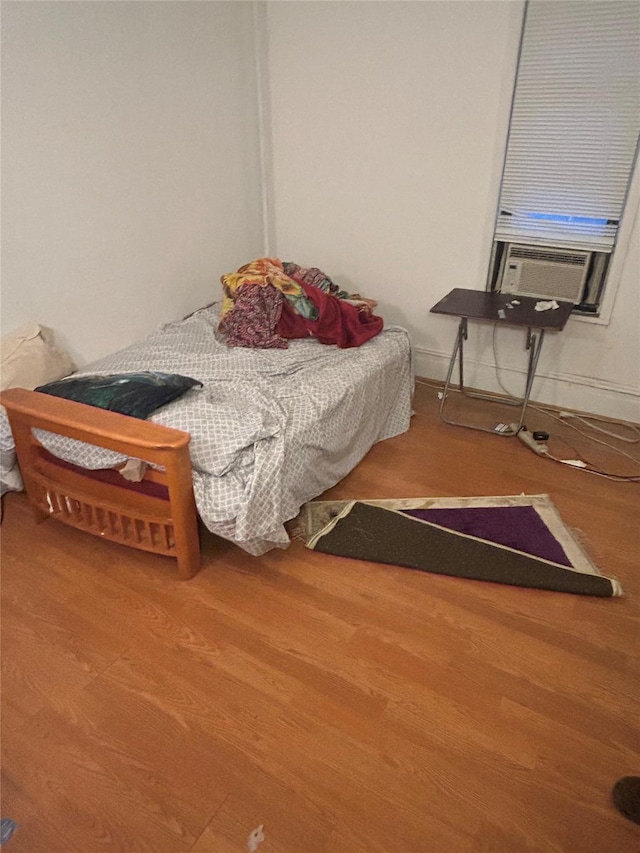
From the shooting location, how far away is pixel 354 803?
1.33m

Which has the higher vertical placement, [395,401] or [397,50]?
[397,50]

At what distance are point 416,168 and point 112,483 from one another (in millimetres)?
2362

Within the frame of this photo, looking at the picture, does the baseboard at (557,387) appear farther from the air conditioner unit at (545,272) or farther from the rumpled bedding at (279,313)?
the rumpled bedding at (279,313)

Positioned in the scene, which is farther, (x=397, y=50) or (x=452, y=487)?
(x=397, y=50)

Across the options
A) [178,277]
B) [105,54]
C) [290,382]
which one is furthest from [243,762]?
[105,54]

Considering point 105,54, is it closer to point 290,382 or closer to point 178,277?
point 178,277

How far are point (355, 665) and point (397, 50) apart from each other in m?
2.98

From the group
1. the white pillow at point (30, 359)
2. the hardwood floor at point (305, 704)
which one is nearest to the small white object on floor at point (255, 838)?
the hardwood floor at point (305, 704)

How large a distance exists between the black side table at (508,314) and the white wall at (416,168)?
0.71 feet

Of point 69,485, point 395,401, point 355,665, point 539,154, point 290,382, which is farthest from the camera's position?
point 395,401

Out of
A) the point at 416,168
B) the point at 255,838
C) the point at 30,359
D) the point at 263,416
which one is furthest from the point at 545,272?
the point at 255,838

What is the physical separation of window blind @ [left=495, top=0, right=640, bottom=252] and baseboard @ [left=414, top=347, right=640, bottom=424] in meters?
0.74

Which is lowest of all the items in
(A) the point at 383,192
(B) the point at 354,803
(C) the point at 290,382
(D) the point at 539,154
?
(B) the point at 354,803

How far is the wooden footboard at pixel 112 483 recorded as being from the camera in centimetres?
176
